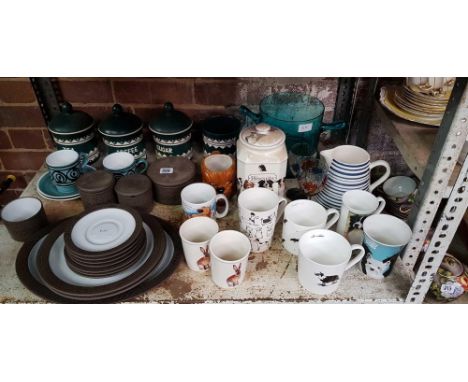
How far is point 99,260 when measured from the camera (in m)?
0.76

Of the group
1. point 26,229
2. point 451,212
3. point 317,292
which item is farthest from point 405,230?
point 26,229

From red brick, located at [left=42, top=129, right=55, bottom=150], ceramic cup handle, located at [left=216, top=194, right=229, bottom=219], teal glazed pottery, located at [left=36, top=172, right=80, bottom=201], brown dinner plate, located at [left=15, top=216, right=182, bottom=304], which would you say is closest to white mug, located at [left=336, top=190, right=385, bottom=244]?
ceramic cup handle, located at [left=216, top=194, right=229, bottom=219]

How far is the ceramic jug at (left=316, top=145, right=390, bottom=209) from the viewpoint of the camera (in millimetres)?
908

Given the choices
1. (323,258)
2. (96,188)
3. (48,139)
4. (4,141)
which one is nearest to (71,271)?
(96,188)

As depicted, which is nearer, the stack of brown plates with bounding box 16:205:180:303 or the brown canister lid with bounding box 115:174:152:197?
the stack of brown plates with bounding box 16:205:180:303

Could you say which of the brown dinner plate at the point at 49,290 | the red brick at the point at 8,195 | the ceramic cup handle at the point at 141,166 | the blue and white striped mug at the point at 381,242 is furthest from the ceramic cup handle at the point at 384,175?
the red brick at the point at 8,195

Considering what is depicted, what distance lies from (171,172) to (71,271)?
1.12 ft

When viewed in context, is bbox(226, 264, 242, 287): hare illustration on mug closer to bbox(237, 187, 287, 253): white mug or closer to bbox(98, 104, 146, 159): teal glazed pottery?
bbox(237, 187, 287, 253): white mug

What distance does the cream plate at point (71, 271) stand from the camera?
0.78 metres

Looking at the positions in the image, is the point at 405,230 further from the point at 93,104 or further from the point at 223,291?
the point at 93,104

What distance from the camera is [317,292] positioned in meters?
0.79

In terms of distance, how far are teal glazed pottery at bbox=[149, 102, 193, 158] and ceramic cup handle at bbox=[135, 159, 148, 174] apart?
0.05 meters

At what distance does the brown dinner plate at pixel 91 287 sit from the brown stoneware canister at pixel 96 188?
13cm

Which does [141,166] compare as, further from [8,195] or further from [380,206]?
[8,195]
